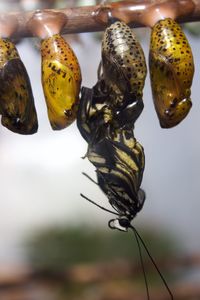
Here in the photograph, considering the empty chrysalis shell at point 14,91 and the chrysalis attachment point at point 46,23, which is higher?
the chrysalis attachment point at point 46,23

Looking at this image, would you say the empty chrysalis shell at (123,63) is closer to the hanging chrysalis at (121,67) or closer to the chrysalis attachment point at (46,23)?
the hanging chrysalis at (121,67)

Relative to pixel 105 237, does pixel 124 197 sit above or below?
above

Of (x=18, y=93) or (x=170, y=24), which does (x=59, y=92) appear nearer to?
(x=18, y=93)

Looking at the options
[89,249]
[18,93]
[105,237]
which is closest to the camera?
[18,93]

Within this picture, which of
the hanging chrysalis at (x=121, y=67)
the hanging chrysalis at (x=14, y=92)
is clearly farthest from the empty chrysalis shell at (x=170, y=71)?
the hanging chrysalis at (x=14, y=92)

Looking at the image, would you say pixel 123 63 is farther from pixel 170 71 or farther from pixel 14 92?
pixel 14 92

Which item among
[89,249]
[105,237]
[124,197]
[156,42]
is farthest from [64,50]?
[105,237]
